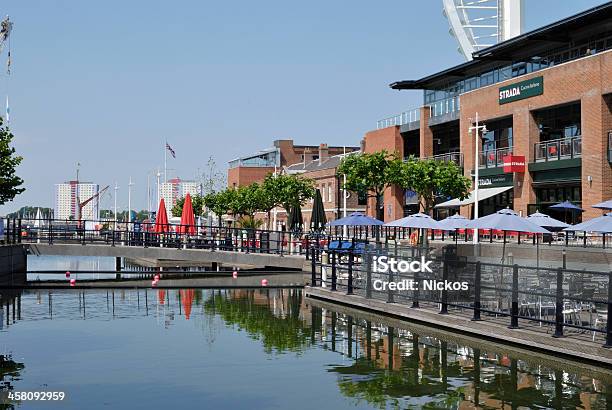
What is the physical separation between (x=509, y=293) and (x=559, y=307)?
200 centimetres

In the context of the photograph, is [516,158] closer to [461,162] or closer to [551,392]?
[461,162]

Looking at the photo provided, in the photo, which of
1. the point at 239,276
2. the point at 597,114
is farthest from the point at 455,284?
the point at 597,114

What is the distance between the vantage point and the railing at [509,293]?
1585 cm

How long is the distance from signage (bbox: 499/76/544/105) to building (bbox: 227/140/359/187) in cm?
6318

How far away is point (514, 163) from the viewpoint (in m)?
48.1

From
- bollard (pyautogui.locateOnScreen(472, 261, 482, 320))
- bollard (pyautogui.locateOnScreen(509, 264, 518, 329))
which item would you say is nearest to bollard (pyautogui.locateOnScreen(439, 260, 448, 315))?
bollard (pyautogui.locateOnScreen(472, 261, 482, 320))

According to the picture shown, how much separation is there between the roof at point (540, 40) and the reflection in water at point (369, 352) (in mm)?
24782

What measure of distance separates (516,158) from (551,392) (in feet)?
119

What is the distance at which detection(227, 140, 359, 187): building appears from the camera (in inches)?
4654

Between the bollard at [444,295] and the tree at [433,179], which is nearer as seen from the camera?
the bollard at [444,295]

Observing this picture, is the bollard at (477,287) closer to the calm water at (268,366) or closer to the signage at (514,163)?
the calm water at (268,366)

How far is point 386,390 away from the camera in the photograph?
1361cm

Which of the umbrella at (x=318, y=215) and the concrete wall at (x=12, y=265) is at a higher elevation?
the umbrella at (x=318, y=215)

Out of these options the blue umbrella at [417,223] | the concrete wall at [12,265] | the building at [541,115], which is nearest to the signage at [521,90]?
the building at [541,115]
